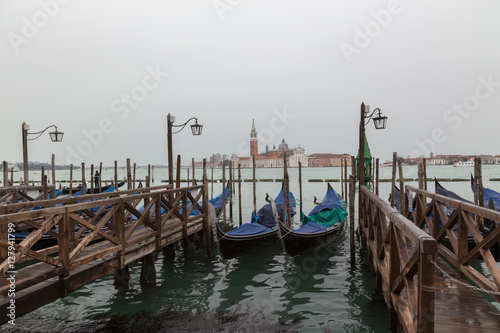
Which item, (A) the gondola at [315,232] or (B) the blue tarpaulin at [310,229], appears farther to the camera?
(B) the blue tarpaulin at [310,229]

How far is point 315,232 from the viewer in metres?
6.49

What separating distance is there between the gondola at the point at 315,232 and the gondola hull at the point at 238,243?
608mm

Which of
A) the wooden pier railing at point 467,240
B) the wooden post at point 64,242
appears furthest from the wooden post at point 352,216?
the wooden post at point 64,242

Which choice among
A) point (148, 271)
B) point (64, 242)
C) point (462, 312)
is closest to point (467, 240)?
point (462, 312)

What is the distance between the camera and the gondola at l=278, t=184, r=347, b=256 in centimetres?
596

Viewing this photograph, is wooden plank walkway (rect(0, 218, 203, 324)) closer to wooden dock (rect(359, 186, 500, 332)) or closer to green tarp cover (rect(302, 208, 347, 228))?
wooden dock (rect(359, 186, 500, 332))

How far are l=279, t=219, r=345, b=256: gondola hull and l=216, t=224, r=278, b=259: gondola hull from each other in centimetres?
61

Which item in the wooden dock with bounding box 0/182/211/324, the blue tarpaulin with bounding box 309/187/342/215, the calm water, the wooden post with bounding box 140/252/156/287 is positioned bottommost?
the calm water

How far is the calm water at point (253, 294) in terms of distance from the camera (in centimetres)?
399

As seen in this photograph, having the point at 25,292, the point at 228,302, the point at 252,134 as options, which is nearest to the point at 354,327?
the point at 228,302

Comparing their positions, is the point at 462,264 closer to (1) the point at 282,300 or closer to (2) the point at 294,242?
(1) the point at 282,300

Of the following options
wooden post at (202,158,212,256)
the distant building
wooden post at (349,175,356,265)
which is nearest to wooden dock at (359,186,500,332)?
wooden post at (349,175,356,265)

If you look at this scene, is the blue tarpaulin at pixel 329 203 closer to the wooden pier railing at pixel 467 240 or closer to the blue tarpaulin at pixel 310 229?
the blue tarpaulin at pixel 310 229

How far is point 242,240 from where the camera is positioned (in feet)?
20.1
